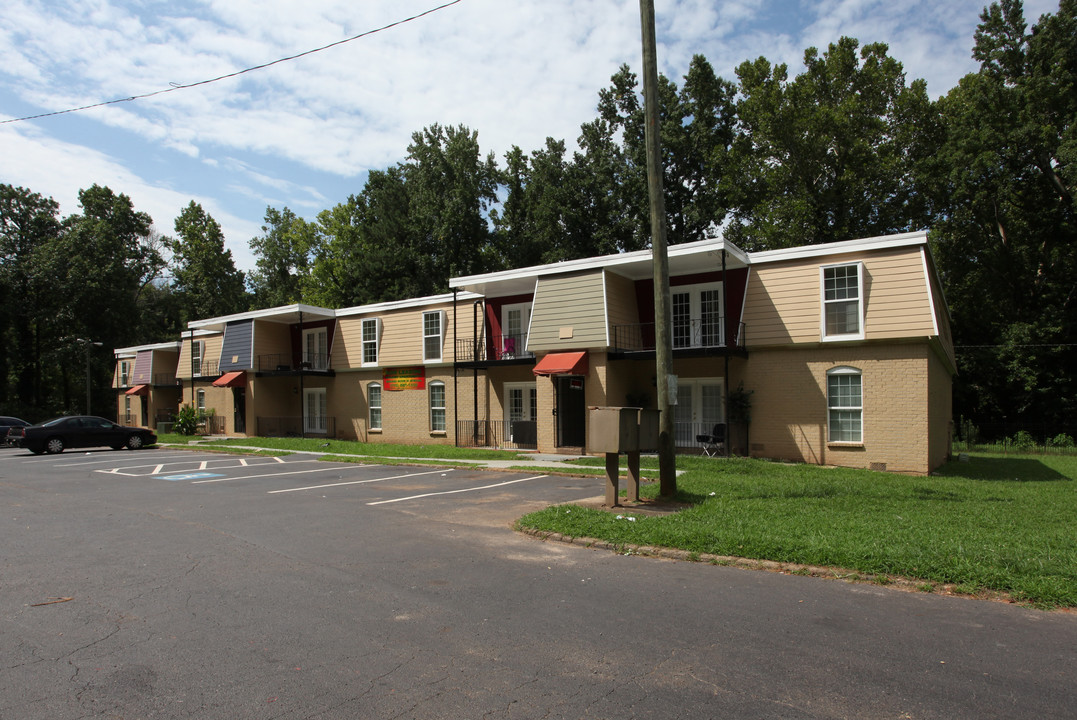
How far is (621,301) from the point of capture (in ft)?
70.2

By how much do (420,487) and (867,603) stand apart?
976cm

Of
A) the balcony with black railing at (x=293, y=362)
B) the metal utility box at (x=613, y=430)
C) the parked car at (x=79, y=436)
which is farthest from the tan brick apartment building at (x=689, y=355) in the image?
the metal utility box at (x=613, y=430)

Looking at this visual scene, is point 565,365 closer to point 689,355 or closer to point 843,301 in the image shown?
point 689,355

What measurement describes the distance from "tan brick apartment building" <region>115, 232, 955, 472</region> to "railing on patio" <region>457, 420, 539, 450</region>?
78 mm

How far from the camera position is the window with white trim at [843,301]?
18062 millimetres

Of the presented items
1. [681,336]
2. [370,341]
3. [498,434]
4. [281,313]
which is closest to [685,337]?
[681,336]

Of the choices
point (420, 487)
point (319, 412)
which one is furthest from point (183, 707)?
point (319, 412)

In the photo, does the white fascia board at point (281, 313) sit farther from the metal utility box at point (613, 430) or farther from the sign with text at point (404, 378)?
the metal utility box at point (613, 430)

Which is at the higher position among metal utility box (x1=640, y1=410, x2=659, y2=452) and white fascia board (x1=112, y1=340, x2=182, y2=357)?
white fascia board (x1=112, y1=340, x2=182, y2=357)

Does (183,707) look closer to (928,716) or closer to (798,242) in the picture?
(928,716)

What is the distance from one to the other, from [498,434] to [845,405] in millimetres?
12220

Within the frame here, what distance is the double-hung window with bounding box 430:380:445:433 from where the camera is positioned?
1072 inches

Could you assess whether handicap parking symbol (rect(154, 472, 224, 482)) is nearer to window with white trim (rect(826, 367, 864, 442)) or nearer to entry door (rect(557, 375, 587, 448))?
entry door (rect(557, 375, 587, 448))

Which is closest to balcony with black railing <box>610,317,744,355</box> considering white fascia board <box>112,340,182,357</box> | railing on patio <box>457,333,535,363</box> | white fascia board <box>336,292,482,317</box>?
railing on patio <box>457,333,535,363</box>
